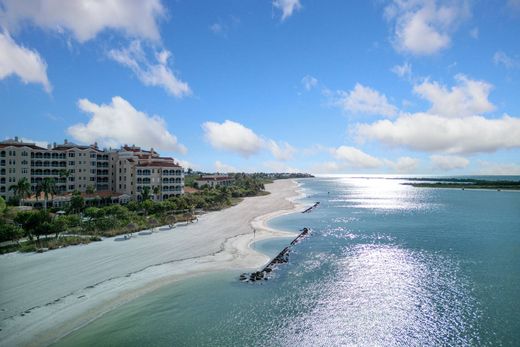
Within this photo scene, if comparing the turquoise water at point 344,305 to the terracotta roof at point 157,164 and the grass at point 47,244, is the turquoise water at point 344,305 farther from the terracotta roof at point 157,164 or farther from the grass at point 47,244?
the terracotta roof at point 157,164

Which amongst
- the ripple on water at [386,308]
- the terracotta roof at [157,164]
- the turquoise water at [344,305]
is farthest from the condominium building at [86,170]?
the ripple on water at [386,308]

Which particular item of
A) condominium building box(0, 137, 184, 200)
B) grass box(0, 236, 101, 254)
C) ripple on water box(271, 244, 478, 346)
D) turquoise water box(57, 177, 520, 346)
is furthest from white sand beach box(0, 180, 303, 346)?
condominium building box(0, 137, 184, 200)

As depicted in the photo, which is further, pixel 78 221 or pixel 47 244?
pixel 78 221

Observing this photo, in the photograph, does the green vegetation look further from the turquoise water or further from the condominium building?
the turquoise water

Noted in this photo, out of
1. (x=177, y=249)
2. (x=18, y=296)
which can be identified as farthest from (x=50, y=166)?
(x=18, y=296)

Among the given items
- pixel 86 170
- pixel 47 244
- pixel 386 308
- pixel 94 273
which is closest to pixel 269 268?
pixel 386 308

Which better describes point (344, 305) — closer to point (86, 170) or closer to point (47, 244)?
point (47, 244)
